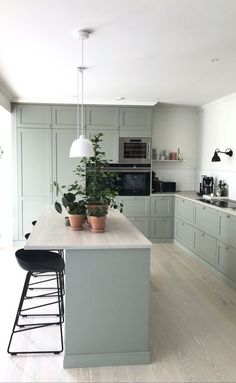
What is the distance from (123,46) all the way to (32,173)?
3.28 m

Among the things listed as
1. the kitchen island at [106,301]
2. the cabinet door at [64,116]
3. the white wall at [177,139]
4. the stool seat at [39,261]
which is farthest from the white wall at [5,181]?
the kitchen island at [106,301]

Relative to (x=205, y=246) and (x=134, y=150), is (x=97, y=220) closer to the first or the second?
(x=205, y=246)

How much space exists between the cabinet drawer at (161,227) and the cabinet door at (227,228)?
1830 millimetres

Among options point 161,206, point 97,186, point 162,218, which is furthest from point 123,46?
point 162,218

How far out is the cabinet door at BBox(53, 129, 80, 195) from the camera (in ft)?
19.2

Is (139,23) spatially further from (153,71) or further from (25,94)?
(25,94)

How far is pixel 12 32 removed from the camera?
9.30 ft

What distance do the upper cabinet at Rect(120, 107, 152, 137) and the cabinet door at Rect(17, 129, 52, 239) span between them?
1.25 meters

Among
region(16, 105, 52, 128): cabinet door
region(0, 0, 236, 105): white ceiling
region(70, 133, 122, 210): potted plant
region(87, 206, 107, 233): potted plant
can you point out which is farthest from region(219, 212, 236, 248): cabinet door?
region(16, 105, 52, 128): cabinet door

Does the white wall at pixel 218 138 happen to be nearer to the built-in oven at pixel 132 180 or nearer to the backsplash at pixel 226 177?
the backsplash at pixel 226 177

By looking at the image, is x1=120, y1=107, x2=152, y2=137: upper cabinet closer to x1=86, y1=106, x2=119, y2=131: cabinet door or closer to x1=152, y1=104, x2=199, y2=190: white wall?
x1=86, y1=106, x2=119, y2=131: cabinet door

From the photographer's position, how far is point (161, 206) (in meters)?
6.11

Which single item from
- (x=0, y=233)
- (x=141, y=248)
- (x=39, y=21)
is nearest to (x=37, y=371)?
(x=141, y=248)

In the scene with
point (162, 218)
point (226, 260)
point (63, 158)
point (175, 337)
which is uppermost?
point (63, 158)
